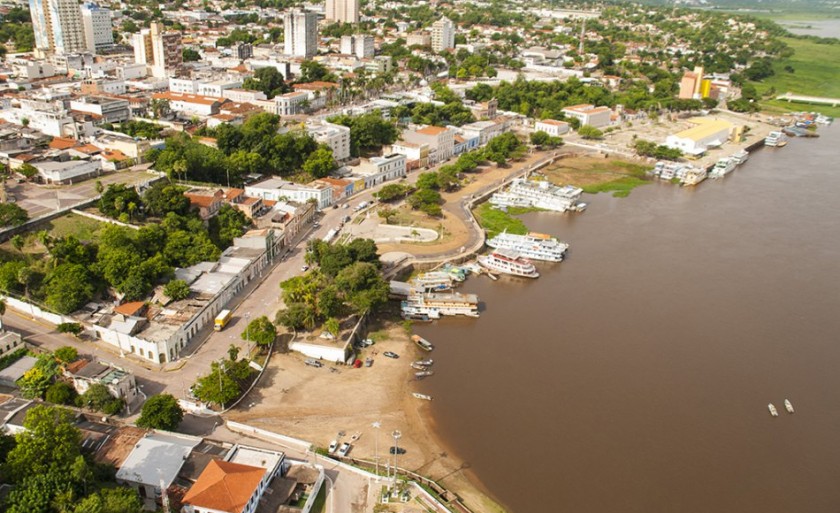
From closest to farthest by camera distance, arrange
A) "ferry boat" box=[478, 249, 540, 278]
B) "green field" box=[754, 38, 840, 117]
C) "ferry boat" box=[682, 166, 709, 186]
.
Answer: "ferry boat" box=[478, 249, 540, 278] < "ferry boat" box=[682, 166, 709, 186] < "green field" box=[754, 38, 840, 117]

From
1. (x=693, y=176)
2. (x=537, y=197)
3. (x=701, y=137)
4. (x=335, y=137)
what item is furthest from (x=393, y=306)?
(x=701, y=137)

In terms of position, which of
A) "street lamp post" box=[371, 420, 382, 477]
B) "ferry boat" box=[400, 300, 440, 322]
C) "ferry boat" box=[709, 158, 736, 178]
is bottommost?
"street lamp post" box=[371, 420, 382, 477]

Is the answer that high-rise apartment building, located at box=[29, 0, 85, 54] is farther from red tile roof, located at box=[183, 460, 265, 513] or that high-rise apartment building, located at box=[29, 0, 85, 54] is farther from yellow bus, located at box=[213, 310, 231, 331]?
red tile roof, located at box=[183, 460, 265, 513]

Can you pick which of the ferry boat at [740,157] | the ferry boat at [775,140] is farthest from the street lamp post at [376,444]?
the ferry boat at [775,140]

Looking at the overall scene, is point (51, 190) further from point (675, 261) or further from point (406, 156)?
point (675, 261)

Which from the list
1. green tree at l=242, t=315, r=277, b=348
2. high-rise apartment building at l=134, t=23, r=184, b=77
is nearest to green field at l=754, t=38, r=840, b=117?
high-rise apartment building at l=134, t=23, r=184, b=77

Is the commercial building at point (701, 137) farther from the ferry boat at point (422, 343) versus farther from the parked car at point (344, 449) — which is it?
the parked car at point (344, 449)
